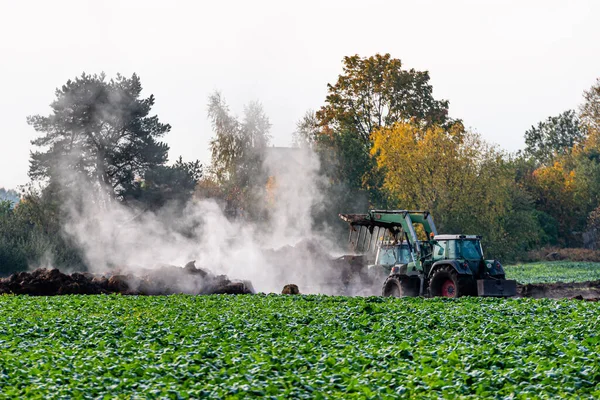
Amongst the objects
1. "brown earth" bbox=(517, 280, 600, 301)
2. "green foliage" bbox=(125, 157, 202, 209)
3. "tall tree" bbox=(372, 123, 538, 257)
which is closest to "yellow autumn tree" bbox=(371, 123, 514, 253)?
"tall tree" bbox=(372, 123, 538, 257)

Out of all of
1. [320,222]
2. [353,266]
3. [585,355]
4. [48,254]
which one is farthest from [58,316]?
[320,222]

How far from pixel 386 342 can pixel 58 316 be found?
965 centimetres

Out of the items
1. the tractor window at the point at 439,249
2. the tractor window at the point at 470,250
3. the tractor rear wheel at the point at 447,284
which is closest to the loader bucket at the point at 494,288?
the tractor rear wheel at the point at 447,284

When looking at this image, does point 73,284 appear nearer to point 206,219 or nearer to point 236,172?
point 206,219

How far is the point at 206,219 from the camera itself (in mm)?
54281

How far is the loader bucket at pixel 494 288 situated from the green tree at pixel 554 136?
99.5 metres

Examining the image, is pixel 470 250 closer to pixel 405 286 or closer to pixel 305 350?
pixel 405 286

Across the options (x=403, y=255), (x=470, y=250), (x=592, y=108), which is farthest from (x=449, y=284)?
(x=592, y=108)

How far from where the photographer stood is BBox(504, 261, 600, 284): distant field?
46438mm

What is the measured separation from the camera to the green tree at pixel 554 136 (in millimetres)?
125500

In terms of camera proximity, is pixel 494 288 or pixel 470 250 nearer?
pixel 494 288

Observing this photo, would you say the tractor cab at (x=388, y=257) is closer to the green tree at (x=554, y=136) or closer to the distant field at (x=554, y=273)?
the distant field at (x=554, y=273)

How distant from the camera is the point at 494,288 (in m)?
27.0

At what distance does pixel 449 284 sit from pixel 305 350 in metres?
13.3
